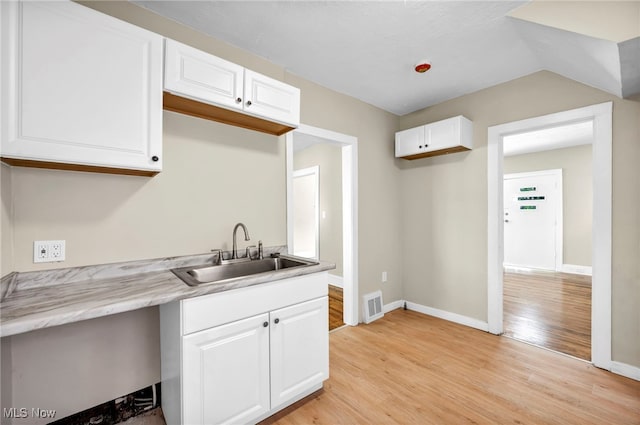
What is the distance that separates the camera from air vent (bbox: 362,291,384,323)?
3.10m

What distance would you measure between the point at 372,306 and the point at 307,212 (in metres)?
2.46

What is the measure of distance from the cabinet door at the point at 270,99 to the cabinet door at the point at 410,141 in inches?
65.2

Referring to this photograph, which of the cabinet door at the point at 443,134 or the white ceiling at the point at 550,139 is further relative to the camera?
the white ceiling at the point at 550,139

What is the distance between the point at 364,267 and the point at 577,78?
8.19ft

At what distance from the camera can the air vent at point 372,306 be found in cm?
310

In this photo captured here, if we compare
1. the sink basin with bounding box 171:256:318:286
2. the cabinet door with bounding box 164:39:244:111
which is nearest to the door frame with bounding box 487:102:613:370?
the sink basin with bounding box 171:256:318:286

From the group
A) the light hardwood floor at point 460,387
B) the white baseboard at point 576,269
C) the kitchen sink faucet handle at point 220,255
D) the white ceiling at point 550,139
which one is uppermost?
the white ceiling at point 550,139

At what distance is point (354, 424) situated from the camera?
162cm

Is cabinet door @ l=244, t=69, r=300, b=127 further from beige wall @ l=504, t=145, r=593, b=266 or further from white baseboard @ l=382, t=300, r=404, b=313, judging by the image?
beige wall @ l=504, t=145, r=593, b=266

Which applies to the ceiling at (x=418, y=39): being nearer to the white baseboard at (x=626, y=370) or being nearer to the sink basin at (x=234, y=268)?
the sink basin at (x=234, y=268)

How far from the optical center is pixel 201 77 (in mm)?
1645

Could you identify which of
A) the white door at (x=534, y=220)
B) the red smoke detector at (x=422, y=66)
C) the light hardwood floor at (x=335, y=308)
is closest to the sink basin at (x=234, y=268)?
the light hardwood floor at (x=335, y=308)
